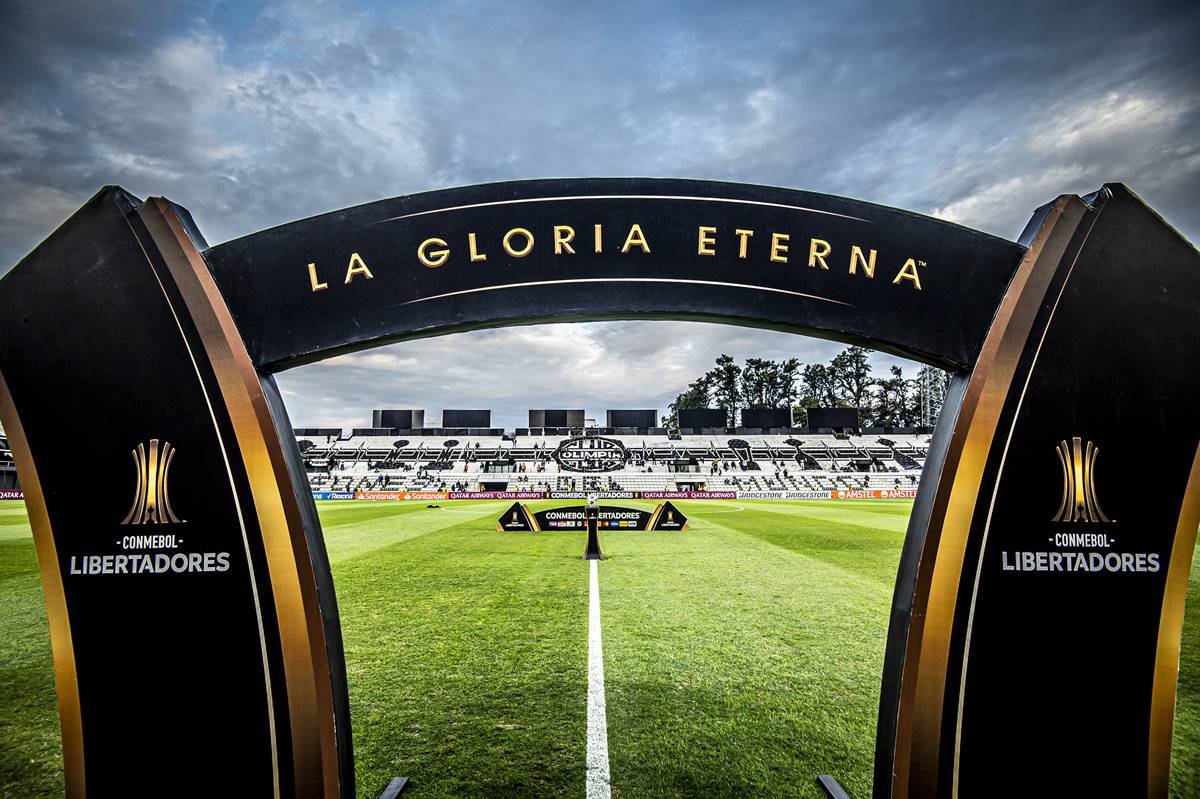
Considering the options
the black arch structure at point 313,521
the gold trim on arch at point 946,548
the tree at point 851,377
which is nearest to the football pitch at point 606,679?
the gold trim on arch at point 946,548

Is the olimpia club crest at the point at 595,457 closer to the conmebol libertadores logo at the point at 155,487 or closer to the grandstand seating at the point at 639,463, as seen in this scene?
the conmebol libertadores logo at the point at 155,487

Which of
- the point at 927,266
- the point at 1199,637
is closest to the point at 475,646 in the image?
the point at 927,266

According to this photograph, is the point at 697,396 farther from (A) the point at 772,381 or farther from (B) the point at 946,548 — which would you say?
(B) the point at 946,548

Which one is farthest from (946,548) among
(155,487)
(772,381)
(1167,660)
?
(772,381)

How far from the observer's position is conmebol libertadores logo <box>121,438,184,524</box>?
2158mm

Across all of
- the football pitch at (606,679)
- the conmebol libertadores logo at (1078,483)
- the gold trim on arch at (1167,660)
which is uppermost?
the conmebol libertadores logo at (1078,483)

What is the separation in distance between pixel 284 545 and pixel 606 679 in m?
3.00

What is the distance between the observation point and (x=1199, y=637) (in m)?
5.44

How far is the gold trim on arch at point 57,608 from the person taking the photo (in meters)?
2.15

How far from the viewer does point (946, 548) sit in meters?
2.16

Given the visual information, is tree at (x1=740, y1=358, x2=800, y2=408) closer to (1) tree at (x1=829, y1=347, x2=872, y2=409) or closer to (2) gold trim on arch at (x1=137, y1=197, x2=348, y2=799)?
(1) tree at (x1=829, y1=347, x2=872, y2=409)

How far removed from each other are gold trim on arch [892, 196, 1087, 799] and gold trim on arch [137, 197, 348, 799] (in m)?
2.03

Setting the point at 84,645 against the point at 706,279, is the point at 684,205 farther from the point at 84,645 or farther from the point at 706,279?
the point at 84,645

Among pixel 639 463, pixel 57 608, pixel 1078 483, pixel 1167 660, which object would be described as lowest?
pixel 639 463
